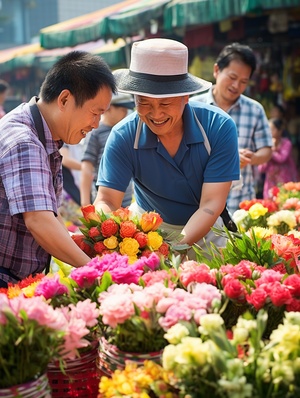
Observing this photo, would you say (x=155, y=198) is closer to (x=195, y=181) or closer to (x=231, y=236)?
(x=195, y=181)

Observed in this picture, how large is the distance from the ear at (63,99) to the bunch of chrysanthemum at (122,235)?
529mm

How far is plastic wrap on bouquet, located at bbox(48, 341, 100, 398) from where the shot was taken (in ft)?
6.68

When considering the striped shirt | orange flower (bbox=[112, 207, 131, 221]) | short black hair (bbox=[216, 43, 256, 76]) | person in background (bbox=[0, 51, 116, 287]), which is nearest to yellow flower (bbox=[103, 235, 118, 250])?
orange flower (bbox=[112, 207, 131, 221])

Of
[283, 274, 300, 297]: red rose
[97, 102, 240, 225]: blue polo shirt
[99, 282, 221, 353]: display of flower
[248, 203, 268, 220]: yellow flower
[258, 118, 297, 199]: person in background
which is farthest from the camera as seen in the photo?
[258, 118, 297, 199]: person in background

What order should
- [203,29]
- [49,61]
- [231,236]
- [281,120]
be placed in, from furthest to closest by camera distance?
[49,61], [203,29], [281,120], [231,236]

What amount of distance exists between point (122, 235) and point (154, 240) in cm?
13

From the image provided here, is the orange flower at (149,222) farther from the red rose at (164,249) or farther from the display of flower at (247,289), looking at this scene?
the display of flower at (247,289)

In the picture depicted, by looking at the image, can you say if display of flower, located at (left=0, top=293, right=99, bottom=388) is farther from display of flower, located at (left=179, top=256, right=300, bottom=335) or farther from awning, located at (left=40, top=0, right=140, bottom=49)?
awning, located at (left=40, top=0, right=140, bottom=49)

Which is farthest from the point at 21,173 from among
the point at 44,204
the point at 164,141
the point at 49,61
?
the point at 49,61

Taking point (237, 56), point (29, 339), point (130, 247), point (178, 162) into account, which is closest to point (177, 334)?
point (29, 339)

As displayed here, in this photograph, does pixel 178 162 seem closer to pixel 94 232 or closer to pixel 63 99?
pixel 94 232

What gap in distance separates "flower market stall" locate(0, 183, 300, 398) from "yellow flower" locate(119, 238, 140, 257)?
12.8 inches

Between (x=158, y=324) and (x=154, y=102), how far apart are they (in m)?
1.34

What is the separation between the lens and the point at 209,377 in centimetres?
165
